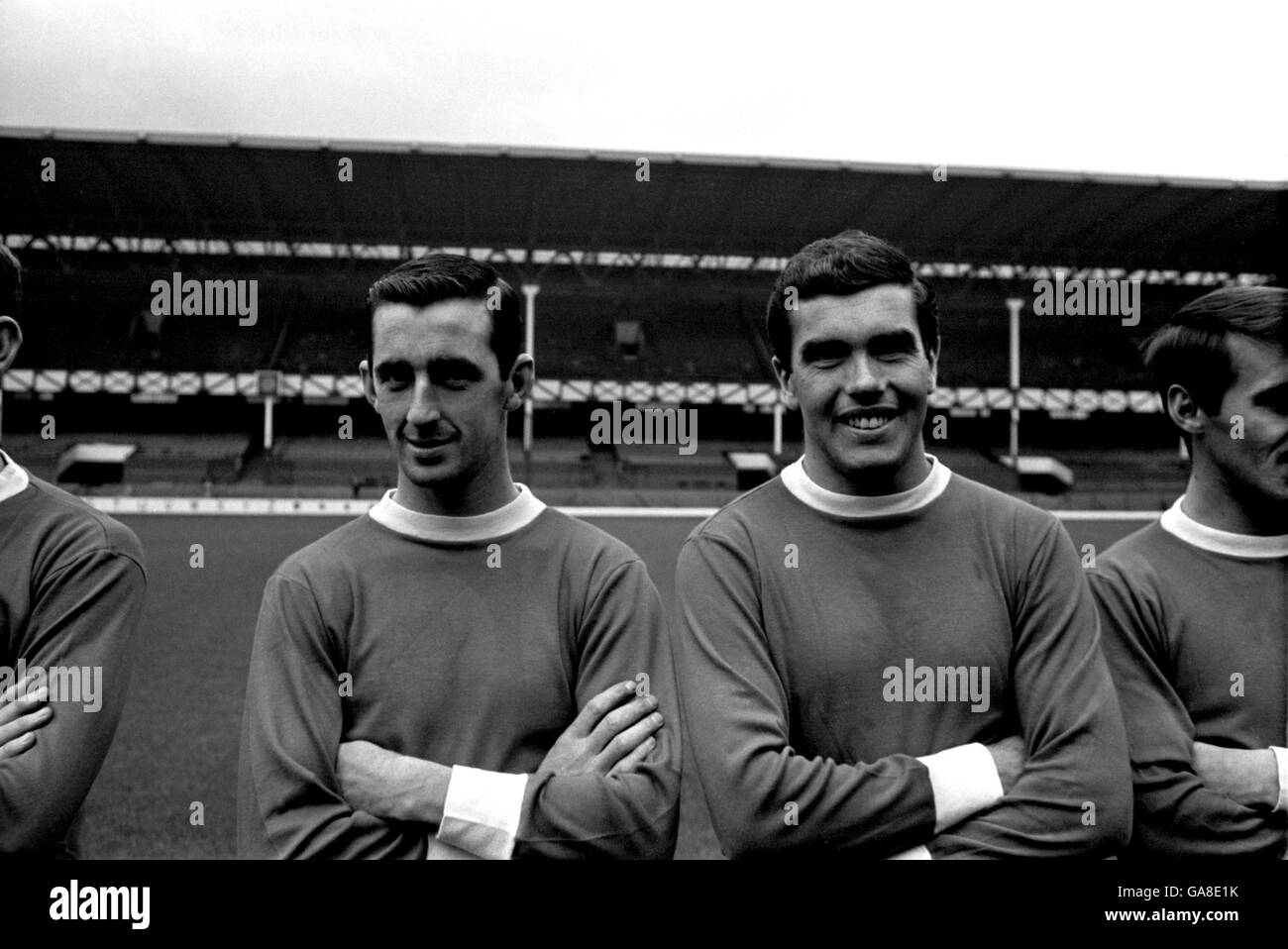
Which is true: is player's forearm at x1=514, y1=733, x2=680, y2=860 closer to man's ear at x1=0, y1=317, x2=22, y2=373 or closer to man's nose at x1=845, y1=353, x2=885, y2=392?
man's nose at x1=845, y1=353, x2=885, y2=392

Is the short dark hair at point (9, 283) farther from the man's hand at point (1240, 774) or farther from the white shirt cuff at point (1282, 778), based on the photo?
the white shirt cuff at point (1282, 778)

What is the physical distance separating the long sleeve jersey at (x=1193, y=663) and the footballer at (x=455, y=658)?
114 cm

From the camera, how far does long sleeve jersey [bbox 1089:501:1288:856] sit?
2.30 metres

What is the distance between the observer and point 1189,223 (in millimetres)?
3479

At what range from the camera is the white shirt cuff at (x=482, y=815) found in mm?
2064

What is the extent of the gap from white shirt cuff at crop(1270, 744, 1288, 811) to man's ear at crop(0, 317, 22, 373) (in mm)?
3274

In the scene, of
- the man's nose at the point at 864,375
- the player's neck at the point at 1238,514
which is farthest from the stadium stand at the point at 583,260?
the man's nose at the point at 864,375

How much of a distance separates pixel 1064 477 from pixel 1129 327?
3007mm

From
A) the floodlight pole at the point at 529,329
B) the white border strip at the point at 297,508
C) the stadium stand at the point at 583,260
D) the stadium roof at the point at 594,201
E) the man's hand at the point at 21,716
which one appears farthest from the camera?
the white border strip at the point at 297,508
